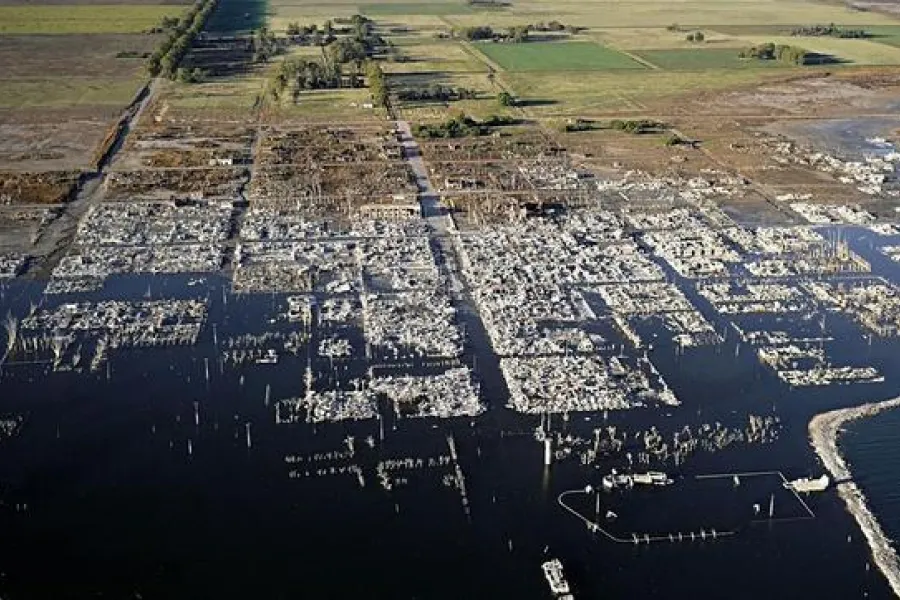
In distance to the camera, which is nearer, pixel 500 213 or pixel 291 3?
pixel 500 213

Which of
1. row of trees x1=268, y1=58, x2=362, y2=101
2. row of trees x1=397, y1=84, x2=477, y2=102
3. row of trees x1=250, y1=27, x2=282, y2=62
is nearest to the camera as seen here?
row of trees x1=397, y1=84, x2=477, y2=102

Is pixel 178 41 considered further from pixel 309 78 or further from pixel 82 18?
pixel 82 18

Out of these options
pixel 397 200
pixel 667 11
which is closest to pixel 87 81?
pixel 397 200

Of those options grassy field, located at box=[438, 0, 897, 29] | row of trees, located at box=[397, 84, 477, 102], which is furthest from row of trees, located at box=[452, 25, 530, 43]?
row of trees, located at box=[397, 84, 477, 102]

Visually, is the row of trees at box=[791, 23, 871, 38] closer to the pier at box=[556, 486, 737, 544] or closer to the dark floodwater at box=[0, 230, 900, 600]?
the dark floodwater at box=[0, 230, 900, 600]

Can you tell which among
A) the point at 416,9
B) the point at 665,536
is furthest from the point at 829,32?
the point at 665,536

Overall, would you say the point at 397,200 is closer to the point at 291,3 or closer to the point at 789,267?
the point at 789,267
